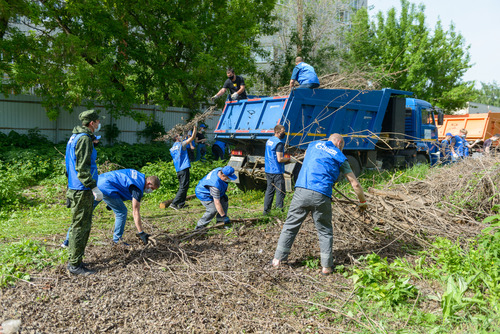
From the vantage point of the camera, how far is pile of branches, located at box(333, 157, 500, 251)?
5.48 m

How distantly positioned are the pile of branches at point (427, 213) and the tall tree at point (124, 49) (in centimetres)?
858

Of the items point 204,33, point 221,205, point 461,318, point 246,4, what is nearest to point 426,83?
point 246,4

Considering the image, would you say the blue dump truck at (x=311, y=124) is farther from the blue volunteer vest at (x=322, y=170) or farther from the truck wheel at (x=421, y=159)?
the blue volunteer vest at (x=322, y=170)

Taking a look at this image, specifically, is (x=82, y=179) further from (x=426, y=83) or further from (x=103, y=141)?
(x=426, y=83)

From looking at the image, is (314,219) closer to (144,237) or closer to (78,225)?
(144,237)

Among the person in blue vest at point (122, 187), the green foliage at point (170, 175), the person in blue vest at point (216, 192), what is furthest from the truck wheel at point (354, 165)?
the person in blue vest at point (122, 187)

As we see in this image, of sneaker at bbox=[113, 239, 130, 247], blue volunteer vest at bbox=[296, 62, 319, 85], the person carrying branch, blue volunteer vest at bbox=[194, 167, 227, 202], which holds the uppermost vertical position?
blue volunteer vest at bbox=[296, 62, 319, 85]

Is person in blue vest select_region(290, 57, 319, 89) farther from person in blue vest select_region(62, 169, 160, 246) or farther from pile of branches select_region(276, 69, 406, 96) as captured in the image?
person in blue vest select_region(62, 169, 160, 246)

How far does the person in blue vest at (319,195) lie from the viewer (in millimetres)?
4516

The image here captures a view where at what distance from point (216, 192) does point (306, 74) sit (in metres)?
4.02

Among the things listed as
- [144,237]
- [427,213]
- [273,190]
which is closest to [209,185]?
[144,237]

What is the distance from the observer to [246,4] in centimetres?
1480

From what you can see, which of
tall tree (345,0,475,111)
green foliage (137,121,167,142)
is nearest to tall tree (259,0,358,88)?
tall tree (345,0,475,111)

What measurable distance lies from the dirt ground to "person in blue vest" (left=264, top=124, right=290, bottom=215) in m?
0.99
